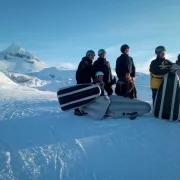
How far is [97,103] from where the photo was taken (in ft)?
21.0

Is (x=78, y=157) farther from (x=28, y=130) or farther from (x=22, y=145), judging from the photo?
(x=28, y=130)

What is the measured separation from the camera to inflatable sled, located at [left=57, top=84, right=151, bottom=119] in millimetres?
6367

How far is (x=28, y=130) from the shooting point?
566 centimetres

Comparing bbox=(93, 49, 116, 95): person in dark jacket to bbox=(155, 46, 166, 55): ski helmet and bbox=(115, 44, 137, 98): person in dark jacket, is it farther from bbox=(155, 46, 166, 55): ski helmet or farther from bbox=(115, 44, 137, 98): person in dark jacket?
bbox=(155, 46, 166, 55): ski helmet

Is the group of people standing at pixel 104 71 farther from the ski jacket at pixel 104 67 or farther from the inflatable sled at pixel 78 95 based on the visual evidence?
the inflatable sled at pixel 78 95

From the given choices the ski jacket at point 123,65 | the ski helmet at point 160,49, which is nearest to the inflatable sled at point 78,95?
the ski jacket at point 123,65

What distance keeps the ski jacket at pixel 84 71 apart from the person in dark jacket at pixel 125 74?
822 mm

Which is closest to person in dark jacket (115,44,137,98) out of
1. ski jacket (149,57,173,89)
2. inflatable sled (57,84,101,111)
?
ski jacket (149,57,173,89)

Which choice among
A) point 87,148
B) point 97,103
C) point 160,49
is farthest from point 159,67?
point 87,148

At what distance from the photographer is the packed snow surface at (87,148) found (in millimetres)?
4281

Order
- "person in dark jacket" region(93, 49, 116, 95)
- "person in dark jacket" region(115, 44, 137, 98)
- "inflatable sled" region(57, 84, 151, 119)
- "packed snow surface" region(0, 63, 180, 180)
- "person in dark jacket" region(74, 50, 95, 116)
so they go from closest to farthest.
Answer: "packed snow surface" region(0, 63, 180, 180), "inflatable sled" region(57, 84, 151, 119), "person in dark jacket" region(74, 50, 95, 116), "person in dark jacket" region(115, 44, 137, 98), "person in dark jacket" region(93, 49, 116, 95)

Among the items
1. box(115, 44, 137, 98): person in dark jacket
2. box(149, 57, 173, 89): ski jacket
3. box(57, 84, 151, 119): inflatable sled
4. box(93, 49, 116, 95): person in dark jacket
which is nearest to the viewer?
box(57, 84, 151, 119): inflatable sled

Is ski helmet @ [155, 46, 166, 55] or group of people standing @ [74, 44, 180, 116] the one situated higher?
ski helmet @ [155, 46, 166, 55]

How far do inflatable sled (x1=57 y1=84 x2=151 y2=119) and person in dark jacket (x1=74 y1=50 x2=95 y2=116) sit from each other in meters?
0.42
